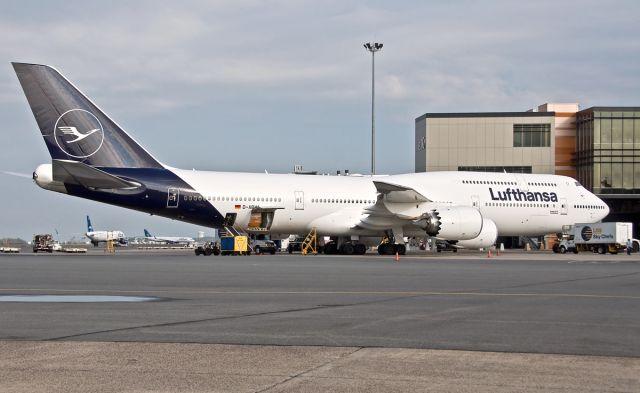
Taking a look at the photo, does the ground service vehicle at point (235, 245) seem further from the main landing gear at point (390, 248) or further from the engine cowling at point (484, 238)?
the engine cowling at point (484, 238)

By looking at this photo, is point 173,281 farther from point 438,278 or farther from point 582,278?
point 582,278

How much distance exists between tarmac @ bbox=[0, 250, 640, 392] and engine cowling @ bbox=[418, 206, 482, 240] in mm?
22422

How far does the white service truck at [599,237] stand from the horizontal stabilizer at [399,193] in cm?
1219

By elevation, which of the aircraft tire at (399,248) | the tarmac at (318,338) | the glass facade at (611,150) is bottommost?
the tarmac at (318,338)

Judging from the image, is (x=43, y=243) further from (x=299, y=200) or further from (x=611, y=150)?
(x=611, y=150)

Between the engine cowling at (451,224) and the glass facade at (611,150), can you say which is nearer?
the engine cowling at (451,224)

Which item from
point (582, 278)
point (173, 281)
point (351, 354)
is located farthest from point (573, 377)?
point (582, 278)

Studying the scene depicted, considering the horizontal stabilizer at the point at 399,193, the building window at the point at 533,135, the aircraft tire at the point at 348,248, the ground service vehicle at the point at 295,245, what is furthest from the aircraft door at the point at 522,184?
the building window at the point at 533,135

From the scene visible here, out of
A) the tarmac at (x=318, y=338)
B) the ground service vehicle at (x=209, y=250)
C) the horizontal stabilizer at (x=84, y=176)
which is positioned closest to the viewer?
the tarmac at (x=318, y=338)

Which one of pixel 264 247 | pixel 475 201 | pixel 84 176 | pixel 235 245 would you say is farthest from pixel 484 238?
pixel 84 176

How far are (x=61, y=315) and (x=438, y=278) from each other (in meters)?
12.6

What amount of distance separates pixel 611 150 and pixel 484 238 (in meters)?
33.1

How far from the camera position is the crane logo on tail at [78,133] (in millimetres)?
38656

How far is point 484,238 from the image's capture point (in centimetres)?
4494
